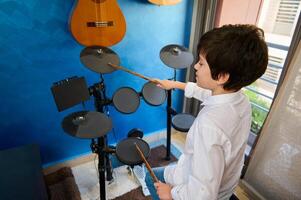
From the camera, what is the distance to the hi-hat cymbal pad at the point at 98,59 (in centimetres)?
121

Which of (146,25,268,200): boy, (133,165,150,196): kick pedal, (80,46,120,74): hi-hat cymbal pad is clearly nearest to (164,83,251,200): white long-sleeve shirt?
(146,25,268,200): boy

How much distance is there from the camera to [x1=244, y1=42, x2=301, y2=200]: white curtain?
1.18 metres

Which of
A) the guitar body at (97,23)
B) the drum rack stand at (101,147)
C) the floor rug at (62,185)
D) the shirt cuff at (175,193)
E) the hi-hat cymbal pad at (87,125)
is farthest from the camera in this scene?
the floor rug at (62,185)

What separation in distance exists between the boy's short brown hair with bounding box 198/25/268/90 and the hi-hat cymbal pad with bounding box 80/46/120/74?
0.69m

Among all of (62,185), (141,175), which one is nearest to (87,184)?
(62,185)

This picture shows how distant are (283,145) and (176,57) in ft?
2.74

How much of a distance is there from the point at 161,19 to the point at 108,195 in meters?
1.38

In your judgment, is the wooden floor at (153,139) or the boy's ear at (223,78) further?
the wooden floor at (153,139)

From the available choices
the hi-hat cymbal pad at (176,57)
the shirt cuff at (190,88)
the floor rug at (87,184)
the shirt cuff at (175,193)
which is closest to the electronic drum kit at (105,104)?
the hi-hat cymbal pad at (176,57)

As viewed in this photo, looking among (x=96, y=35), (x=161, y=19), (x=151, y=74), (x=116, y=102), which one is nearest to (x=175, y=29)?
(x=161, y=19)

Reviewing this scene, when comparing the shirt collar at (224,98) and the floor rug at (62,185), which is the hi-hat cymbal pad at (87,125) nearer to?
the shirt collar at (224,98)

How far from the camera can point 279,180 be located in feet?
4.42

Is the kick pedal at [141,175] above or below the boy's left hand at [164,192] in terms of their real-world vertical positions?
below

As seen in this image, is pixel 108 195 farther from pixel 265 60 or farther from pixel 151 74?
pixel 265 60
